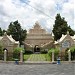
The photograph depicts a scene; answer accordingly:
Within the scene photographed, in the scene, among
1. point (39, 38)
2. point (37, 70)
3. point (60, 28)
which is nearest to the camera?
point (37, 70)

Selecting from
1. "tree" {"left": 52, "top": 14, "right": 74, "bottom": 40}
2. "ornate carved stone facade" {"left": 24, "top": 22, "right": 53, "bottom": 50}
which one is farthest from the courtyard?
"ornate carved stone facade" {"left": 24, "top": 22, "right": 53, "bottom": 50}

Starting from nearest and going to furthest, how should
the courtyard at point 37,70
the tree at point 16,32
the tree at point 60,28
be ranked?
the courtyard at point 37,70
the tree at point 60,28
the tree at point 16,32

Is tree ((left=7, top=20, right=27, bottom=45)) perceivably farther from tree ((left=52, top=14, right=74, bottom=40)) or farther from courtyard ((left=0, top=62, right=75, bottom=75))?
courtyard ((left=0, top=62, right=75, bottom=75))

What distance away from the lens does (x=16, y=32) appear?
7062cm

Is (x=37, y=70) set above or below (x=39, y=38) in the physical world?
below

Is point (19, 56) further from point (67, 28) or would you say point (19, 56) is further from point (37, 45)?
point (37, 45)

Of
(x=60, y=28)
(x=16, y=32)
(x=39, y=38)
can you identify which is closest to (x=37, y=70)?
(x=60, y=28)

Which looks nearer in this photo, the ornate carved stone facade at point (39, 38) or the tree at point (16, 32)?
the tree at point (16, 32)

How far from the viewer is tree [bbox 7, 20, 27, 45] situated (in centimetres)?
7025

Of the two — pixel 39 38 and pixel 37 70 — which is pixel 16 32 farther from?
pixel 37 70

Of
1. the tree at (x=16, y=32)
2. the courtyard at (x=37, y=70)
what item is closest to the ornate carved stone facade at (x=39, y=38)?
the tree at (x=16, y=32)

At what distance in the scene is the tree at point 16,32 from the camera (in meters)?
70.2

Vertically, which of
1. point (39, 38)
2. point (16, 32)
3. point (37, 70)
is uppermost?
point (16, 32)

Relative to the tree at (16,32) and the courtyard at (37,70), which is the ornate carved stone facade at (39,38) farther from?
the courtyard at (37,70)
